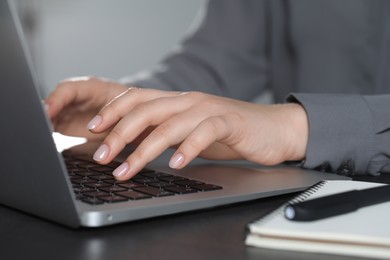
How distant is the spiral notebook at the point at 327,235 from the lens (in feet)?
1.49

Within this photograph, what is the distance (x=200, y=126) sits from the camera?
667 mm

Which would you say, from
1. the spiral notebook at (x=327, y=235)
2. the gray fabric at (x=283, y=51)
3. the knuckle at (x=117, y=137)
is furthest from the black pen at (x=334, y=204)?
the gray fabric at (x=283, y=51)

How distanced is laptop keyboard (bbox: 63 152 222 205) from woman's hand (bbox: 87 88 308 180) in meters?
0.02

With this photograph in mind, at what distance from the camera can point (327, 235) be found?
1.50 ft

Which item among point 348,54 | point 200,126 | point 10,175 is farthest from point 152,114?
point 348,54

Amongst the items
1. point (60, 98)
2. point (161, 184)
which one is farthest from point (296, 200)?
point (60, 98)

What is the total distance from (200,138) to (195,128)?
0.02 metres

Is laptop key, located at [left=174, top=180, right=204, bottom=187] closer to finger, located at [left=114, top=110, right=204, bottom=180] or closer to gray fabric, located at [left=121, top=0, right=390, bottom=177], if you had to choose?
finger, located at [left=114, top=110, right=204, bottom=180]

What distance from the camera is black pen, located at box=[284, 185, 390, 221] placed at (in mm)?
484

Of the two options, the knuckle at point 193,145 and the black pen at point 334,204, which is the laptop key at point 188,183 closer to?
the knuckle at point 193,145

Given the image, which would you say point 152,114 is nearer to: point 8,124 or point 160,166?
point 160,166

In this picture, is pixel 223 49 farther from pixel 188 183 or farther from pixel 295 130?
pixel 188 183

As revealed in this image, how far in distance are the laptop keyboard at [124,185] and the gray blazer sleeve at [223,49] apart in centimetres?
84

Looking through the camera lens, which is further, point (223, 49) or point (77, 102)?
point (223, 49)
